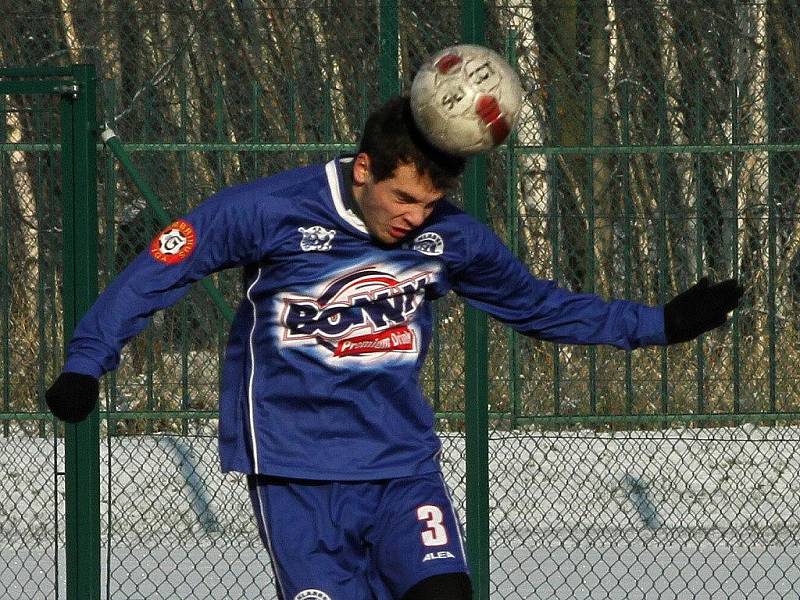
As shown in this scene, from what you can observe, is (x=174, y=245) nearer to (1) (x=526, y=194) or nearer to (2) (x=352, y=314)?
(2) (x=352, y=314)

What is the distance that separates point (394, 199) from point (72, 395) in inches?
33.3

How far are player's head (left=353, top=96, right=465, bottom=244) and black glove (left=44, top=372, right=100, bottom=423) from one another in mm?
749

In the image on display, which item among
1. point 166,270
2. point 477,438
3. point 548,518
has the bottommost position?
point 548,518

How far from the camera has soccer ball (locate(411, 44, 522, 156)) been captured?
355cm

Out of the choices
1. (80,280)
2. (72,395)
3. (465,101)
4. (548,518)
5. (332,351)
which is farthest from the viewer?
(548,518)

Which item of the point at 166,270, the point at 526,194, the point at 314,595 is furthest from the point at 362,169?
the point at 526,194

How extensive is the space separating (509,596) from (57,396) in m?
4.14

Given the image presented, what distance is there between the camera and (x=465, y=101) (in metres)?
3.56

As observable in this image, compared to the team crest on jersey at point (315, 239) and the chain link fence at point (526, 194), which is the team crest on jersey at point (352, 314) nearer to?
the team crest on jersey at point (315, 239)

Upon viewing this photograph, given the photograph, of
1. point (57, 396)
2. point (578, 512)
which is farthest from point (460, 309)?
point (57, 396)

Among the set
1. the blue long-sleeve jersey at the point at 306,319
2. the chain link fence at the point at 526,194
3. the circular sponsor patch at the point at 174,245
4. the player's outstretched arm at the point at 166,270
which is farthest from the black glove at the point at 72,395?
the chain link fence at the point at 526,194

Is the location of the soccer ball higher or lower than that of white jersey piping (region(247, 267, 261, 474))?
higher

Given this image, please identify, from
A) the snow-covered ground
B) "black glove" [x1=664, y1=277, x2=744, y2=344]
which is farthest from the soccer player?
the snow-covered ground

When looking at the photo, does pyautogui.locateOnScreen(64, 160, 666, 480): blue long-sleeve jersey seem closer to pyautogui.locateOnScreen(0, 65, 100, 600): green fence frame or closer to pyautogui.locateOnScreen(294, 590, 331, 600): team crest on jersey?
pyautogui.locateOnScreen(294, 590, 331, 600): team crest on jersey
